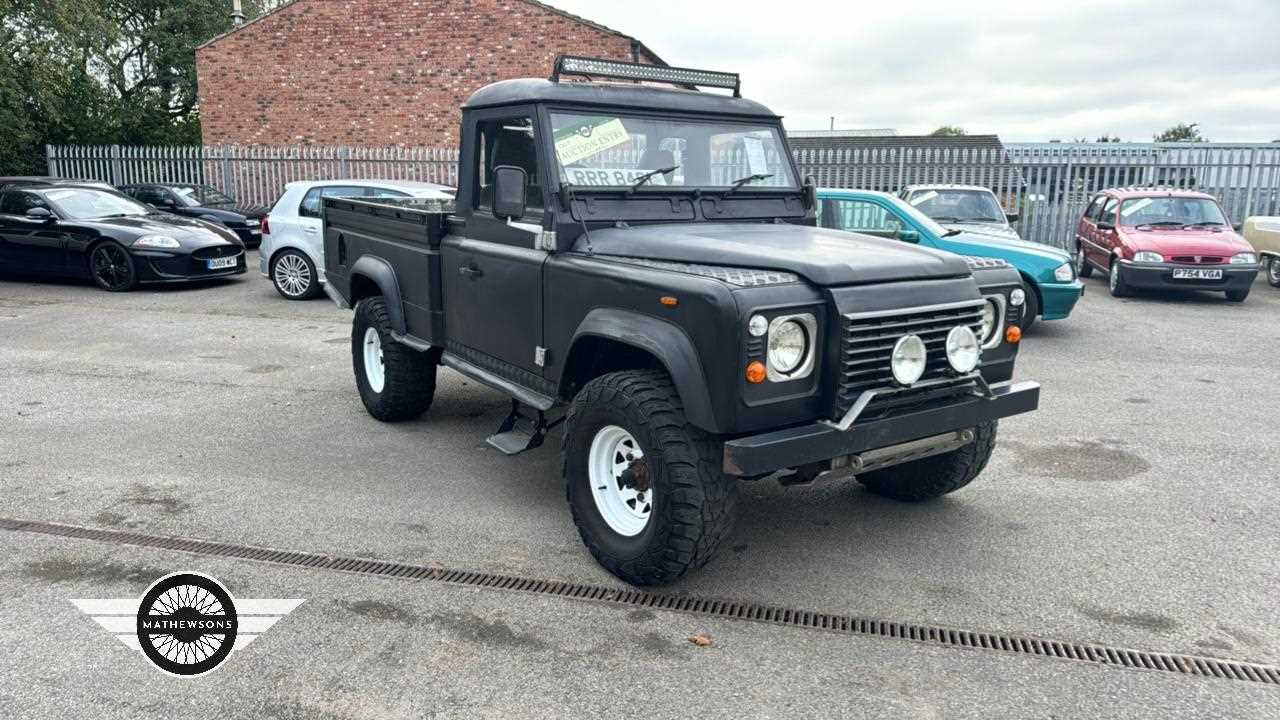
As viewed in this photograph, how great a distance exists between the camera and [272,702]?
3.13 meters

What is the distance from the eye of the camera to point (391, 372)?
6215mm

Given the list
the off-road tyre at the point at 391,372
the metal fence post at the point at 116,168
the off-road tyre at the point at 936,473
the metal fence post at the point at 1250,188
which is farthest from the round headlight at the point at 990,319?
the metal fence post at the point at 116,168

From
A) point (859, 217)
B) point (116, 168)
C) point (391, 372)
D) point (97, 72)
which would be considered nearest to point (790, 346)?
point (391, 372)

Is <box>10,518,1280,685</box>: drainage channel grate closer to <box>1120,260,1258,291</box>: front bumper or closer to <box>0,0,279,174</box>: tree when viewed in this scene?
<box>1120,260,1258,291</box>: front bumper

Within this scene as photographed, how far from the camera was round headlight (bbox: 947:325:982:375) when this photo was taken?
384 centimetres

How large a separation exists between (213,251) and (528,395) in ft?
32.2

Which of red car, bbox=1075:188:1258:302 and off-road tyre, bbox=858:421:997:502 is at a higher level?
red car, bbox=1075:188:1258:302

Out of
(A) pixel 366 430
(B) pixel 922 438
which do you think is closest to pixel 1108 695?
(B) pixel 922 438

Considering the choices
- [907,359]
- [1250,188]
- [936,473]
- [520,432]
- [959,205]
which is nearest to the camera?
[907,359]

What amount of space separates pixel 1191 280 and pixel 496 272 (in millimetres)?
10487

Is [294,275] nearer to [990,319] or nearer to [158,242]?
[158,242]

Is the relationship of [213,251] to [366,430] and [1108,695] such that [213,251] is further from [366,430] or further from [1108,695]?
[1108,695]

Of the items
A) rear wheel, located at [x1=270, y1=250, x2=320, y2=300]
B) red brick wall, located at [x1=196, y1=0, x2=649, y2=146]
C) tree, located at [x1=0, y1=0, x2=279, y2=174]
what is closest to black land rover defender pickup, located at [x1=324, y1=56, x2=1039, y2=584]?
rear wheel, located at [x1=270, y1=250, x2=320, y2=300]

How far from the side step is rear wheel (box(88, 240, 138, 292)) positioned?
30.9 ft
